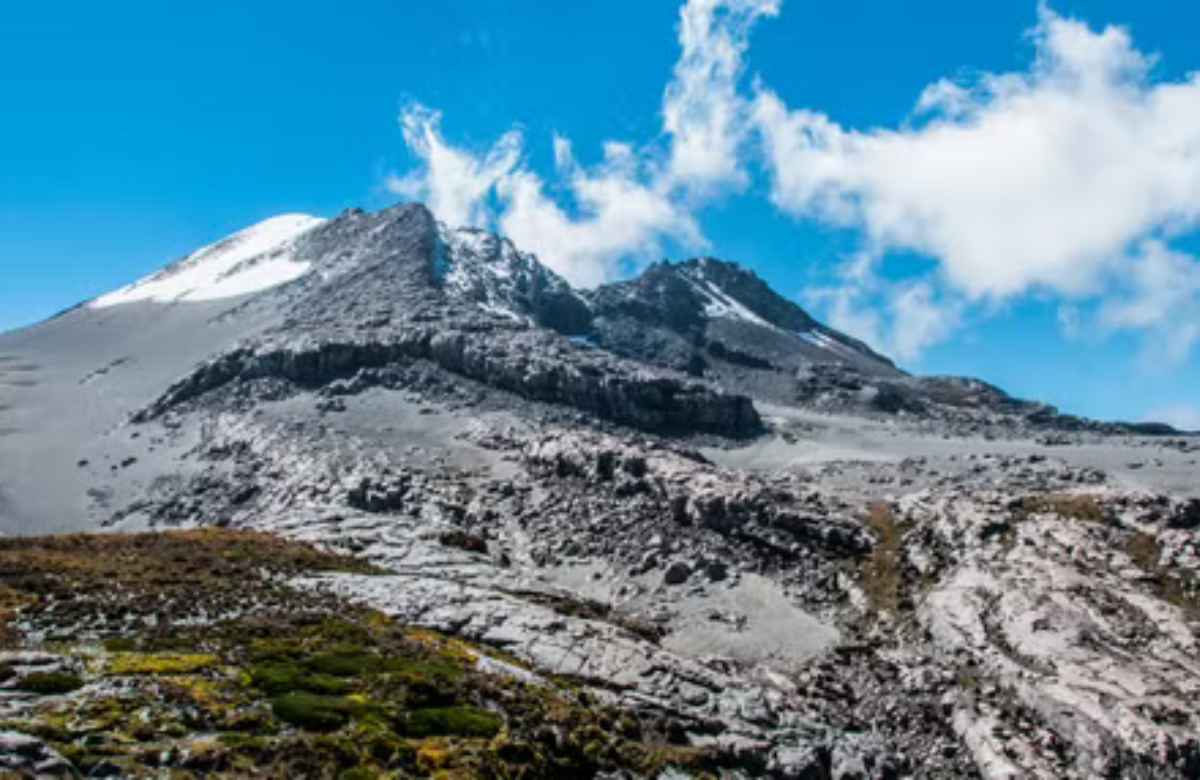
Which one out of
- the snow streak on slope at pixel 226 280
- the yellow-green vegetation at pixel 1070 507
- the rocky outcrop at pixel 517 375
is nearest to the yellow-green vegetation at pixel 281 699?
the yellow-green vegetation at pixel 1070 507

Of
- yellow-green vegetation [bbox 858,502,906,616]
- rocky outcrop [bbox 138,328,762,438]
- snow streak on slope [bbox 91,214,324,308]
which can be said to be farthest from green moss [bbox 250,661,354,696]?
snow streak on slope [bbox 91,214,324,308]

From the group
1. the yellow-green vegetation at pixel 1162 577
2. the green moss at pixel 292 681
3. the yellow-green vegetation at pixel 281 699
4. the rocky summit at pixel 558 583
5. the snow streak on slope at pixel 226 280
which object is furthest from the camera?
the snow streak on slope at pixel 226 280

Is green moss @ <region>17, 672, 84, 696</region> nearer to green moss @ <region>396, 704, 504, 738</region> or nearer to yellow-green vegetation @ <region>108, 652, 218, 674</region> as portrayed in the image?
yellow-green vegetation @ <region>108, 652, 218, 674</region>

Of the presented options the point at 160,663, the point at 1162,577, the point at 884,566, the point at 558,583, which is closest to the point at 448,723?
the point at 160,663

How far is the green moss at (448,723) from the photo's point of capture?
23.0 metres

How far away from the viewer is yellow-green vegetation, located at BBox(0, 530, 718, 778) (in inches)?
756

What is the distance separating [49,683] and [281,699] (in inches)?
241

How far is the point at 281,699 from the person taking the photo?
2266cm

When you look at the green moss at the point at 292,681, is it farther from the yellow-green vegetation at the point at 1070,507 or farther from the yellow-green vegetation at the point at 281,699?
the yellow-green vegetation at the point at 1070,507

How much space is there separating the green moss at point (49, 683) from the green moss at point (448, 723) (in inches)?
355

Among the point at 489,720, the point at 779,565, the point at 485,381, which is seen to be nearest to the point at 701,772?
the point at 489,720

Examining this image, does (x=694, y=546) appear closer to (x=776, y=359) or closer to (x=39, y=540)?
(x=39, y=540)

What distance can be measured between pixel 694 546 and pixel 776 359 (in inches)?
5521

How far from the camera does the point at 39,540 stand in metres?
47.5
